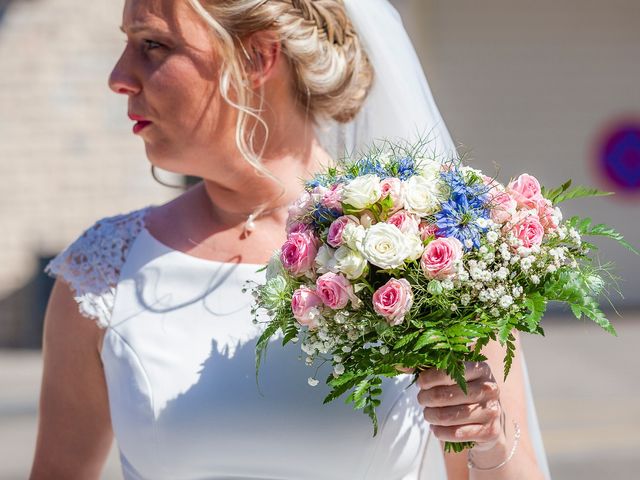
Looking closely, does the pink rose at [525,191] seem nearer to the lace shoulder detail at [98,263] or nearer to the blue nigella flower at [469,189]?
the blue nigella flower at [469,189]

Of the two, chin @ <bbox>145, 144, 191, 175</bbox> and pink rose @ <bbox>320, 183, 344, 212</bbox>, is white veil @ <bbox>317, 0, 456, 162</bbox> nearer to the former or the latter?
chin @ <bbox>145, 144, 191, 175</bbox>

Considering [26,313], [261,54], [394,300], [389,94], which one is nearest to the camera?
[394,300]

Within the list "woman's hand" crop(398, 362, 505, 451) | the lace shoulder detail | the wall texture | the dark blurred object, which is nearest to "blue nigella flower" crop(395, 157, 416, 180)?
"woman's hand" crop(398, 362, 505, 451)

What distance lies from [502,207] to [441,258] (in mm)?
176

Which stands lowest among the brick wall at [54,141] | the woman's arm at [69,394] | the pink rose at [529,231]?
the brick wall at [54,141]

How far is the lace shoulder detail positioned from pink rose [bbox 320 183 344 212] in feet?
2.30

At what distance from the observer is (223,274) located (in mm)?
2211

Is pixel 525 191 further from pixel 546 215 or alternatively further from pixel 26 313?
pixel 26 313

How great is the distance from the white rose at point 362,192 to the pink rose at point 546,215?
29 centimetres

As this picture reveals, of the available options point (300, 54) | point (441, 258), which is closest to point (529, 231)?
point (441, 258)

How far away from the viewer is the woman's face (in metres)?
2.04

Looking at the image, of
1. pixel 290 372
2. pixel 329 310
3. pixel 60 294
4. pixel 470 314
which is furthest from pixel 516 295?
pixel 60 294

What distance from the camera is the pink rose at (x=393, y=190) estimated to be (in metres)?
1.65

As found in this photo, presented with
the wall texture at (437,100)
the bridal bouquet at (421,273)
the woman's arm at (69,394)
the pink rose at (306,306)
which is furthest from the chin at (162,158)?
the wall texture at (437,100)
